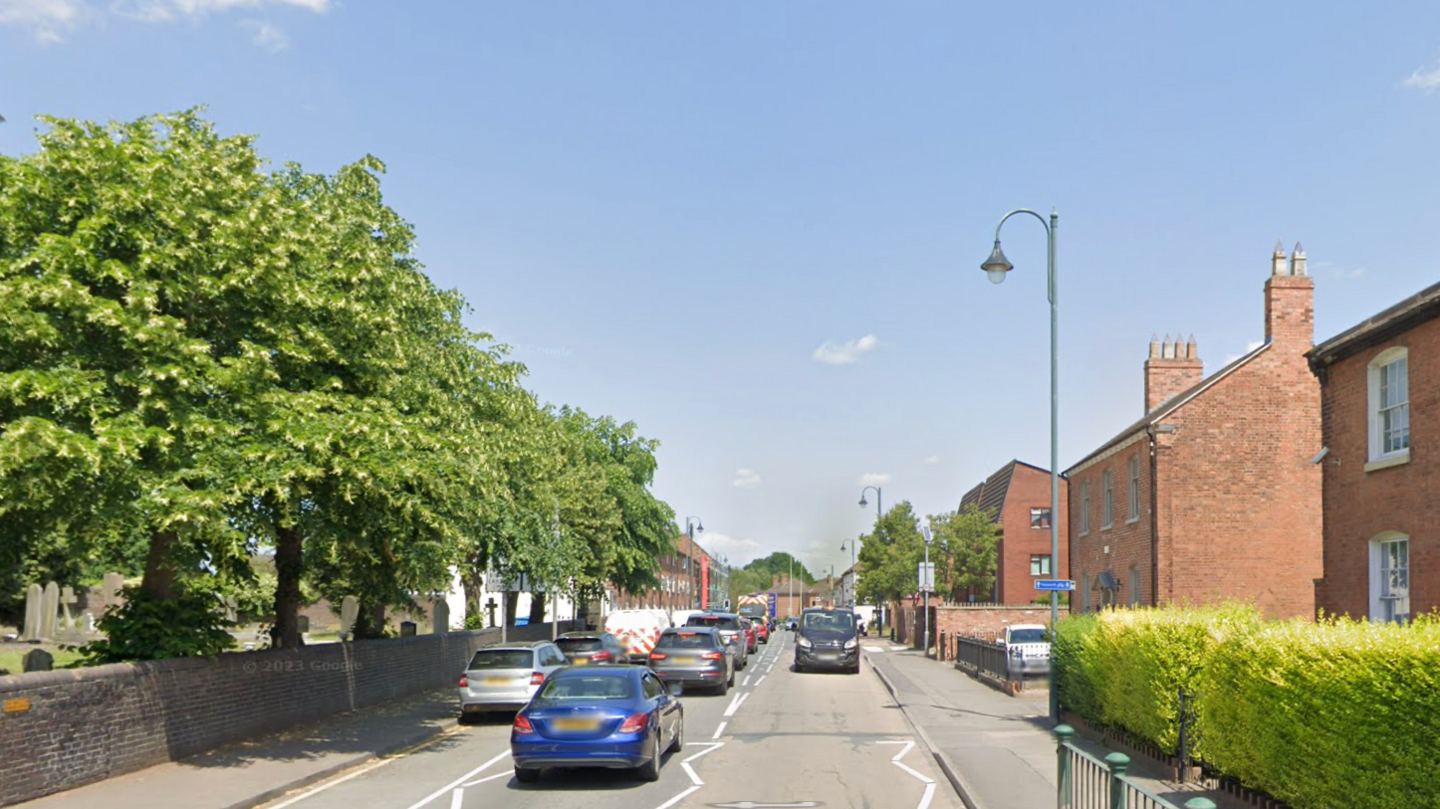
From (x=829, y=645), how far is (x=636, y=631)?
6.13m

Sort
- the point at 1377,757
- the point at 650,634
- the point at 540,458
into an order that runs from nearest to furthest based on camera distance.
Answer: the point at 1377,757 < the point at 540,458 < the point at 650,634

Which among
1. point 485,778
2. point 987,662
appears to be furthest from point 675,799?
point 987,662

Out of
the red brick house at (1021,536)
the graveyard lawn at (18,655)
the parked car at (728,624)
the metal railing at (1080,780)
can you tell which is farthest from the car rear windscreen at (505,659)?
the red brick house at (1021,536)

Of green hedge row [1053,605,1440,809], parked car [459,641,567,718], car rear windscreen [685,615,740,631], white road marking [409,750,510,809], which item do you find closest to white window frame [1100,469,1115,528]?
car rear windscreen [685,615,740,631]

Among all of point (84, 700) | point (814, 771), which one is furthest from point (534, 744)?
point (84, 700)

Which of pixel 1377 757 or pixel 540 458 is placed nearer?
pixel 1377 757

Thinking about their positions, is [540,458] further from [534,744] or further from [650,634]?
[534,744]

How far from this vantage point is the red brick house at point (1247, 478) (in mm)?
29203

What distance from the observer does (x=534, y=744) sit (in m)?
13.5

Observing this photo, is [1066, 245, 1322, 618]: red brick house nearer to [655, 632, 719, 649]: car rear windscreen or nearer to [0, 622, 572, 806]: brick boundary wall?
[655, 632, 719, 649]: car rear windscreen

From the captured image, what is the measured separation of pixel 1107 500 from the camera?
3475 cm

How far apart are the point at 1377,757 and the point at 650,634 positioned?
30665mm

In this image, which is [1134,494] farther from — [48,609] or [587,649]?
[48,609]

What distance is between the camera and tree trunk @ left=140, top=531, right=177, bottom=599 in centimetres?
1633
